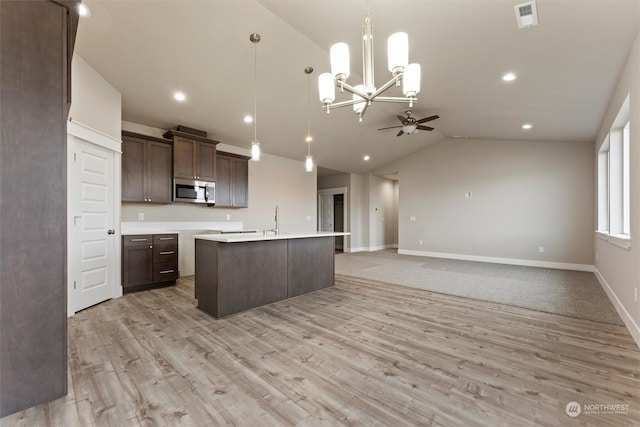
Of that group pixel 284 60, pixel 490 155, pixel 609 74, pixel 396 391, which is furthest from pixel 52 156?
pixel 490 155

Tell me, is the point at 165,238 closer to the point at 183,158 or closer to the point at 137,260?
the point at 137,260

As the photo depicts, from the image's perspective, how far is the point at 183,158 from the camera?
4.72m

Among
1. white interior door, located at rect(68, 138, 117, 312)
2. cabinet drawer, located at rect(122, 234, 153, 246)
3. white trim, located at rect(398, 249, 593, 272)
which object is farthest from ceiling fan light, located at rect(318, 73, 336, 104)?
white trim, located at rect(398, 249, 593, 272)

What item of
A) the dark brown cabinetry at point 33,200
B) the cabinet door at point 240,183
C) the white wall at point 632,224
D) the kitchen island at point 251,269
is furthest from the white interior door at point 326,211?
the dark brown cabinetry at point 33,200

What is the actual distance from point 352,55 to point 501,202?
5494 millimetres

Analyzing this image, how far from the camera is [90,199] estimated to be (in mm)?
3438

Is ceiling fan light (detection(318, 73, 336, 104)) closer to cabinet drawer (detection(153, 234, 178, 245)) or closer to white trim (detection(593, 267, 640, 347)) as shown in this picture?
cabinet drawer (detection(153, 234, 178, 245))

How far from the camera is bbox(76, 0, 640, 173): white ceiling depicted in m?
2.55

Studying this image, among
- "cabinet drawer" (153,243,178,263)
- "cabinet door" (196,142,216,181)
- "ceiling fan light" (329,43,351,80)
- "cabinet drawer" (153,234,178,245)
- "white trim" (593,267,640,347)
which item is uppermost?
"ceiling fan light" (329,43,351,80)

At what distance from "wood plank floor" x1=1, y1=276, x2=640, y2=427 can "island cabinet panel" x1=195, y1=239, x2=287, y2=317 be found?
0.53 ft

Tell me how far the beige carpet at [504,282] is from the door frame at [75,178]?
370 centimetres

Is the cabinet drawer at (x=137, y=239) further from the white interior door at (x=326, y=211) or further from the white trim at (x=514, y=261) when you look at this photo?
the white trim at (x=514, y=261)

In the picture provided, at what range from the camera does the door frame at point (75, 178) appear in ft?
10.2

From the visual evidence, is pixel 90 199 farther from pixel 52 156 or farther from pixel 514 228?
pixel 514 228
